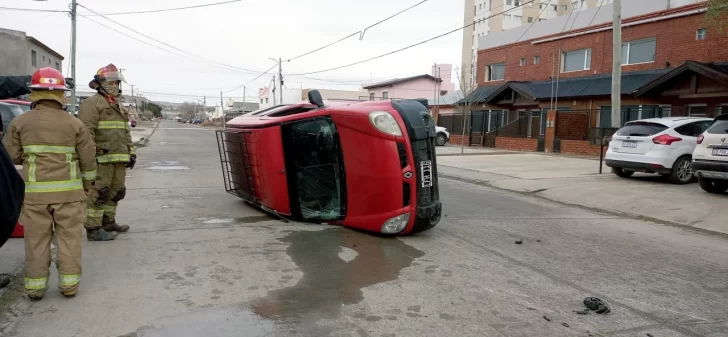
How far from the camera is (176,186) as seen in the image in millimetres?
10539

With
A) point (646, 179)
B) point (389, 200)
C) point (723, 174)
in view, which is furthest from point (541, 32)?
point (389, 200)

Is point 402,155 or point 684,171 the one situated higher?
point 402,155

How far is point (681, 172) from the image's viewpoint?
37.7 ft

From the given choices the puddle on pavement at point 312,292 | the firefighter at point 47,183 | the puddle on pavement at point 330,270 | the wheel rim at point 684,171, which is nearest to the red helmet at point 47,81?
the firefighter at point 47,183

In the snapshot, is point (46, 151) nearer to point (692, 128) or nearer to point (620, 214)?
point (620, 214)

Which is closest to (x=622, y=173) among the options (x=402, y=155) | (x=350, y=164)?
(x=402, y=155)

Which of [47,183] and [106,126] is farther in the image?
[106,126]

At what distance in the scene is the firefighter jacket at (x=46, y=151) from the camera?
12.9 ft

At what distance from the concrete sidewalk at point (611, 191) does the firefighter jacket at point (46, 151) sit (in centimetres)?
830

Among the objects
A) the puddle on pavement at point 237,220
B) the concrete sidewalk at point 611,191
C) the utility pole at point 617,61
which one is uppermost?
the utility pole at point 617,61

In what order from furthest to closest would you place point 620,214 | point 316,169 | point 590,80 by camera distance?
point 590,80 < point 620,214 < point 316,169

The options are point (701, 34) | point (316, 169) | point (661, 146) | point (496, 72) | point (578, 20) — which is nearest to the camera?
point (316, 169)

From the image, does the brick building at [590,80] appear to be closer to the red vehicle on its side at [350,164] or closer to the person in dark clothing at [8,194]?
the red vehicle on its side at [350,164]

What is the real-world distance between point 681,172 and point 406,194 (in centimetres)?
882
